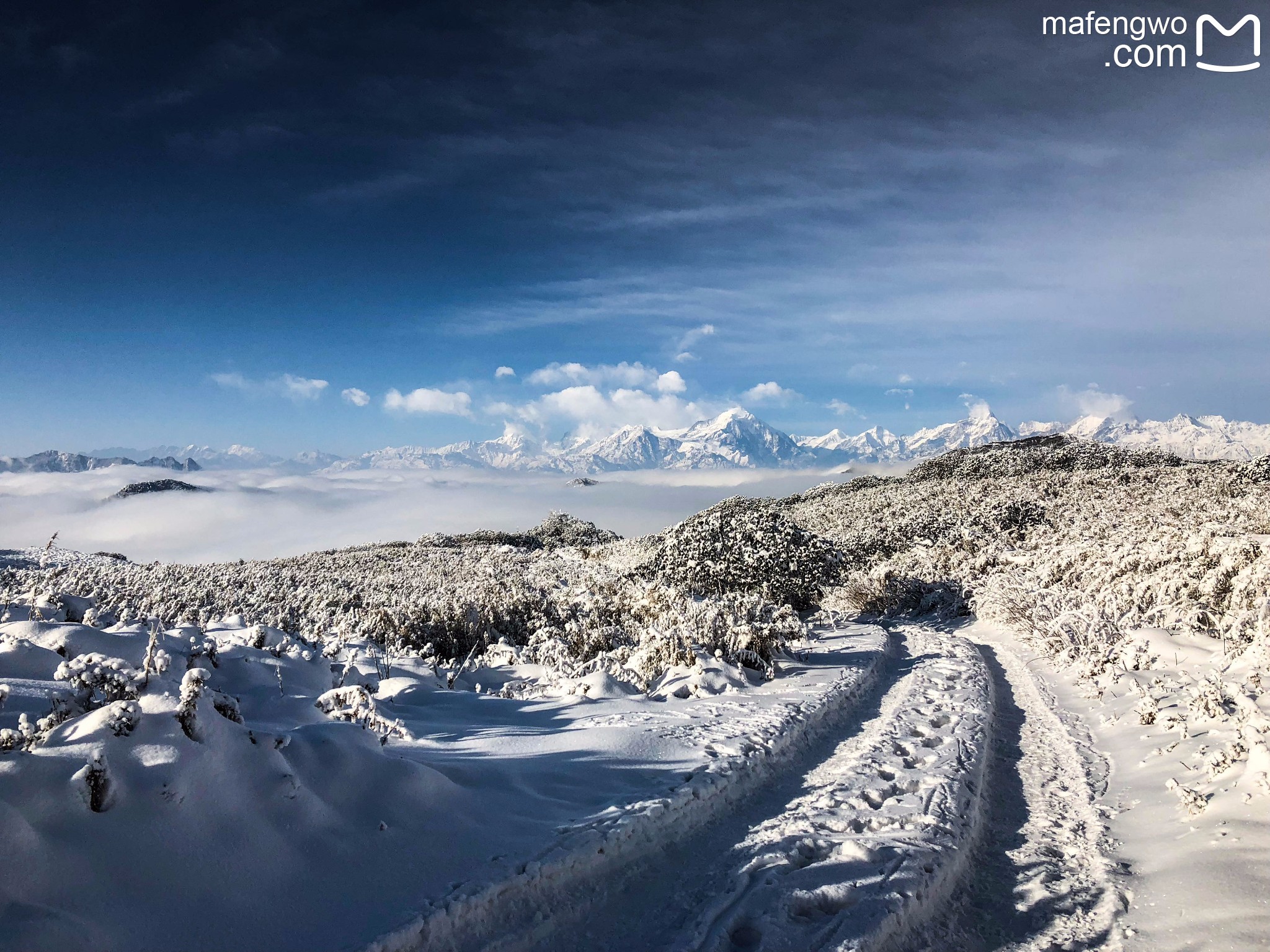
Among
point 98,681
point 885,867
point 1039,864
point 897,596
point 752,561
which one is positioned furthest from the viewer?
point 897,596

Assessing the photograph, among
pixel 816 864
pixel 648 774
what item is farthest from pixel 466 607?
pixel 816 864

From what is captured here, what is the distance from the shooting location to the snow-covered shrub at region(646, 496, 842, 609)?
607 inches

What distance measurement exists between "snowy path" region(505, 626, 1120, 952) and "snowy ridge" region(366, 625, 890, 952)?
9cm

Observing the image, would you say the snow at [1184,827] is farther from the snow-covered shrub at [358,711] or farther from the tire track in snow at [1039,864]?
the snow-covered shrub at [358,711]

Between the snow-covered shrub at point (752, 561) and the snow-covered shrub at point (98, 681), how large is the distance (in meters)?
11.9

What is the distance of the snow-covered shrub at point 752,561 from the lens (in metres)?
15.4

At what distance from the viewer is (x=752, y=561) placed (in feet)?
50.2

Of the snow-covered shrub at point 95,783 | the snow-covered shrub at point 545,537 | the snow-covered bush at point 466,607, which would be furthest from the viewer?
the snow-covered shrub at point 545,537

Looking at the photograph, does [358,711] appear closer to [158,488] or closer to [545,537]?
[545,537]

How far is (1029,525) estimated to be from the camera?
19.7 metres

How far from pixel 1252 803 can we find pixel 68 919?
6.83 metres

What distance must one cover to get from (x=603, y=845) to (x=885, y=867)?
1.80 metres

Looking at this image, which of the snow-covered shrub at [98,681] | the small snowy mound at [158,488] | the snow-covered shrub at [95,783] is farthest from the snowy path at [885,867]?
the small snowy mound at [158,488]

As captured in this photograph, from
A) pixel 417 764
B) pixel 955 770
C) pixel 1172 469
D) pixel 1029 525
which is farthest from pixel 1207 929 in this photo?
pixel 1172 469
